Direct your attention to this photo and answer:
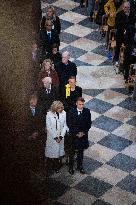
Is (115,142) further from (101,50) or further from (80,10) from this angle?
(80,10)

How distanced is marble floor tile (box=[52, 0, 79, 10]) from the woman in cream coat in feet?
25.3

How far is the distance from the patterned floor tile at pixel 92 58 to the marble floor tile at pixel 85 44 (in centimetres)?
32

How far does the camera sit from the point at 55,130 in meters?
7.77

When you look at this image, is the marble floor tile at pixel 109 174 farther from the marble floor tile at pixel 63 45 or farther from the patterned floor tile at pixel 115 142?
the marble floor tile at pixel 63 45

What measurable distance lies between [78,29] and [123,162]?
5993 millimetres

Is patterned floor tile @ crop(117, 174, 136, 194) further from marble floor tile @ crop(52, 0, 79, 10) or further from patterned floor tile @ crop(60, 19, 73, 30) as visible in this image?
marble floor tile @ crop(52, 0, 79, 10)

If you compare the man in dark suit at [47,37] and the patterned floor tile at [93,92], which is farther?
the patterned floor tile at [93,92]

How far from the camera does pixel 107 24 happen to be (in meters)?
12.2

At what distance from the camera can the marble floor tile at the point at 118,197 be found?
25.0 ft

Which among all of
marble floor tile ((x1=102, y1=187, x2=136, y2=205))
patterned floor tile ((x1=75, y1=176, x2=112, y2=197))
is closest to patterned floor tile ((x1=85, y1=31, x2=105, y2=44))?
patterned floor tile ((x1=75, y1=176, x2=112, y2=197))

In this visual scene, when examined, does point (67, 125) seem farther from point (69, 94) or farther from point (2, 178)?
point (2, 178)

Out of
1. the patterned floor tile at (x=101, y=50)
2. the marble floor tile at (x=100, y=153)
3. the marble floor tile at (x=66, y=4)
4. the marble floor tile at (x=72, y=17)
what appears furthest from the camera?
the marble floor tile at (x=66, y=4)

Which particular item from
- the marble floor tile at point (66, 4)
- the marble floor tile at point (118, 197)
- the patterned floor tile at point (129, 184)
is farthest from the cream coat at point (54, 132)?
the marble floor tile at point (66, 4)

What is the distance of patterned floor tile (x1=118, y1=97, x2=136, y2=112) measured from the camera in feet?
33.5
